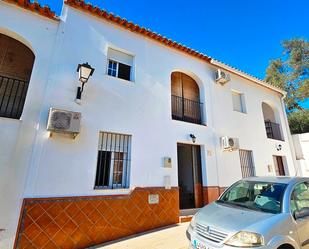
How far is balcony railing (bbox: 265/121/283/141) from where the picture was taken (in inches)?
459

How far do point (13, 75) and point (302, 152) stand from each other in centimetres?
1612

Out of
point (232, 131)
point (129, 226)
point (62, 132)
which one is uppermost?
point (232, 131)

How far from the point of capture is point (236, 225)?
2.90m

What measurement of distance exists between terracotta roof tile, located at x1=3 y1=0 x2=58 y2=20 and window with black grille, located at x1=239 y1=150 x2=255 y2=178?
32.5ft

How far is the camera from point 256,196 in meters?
3.76

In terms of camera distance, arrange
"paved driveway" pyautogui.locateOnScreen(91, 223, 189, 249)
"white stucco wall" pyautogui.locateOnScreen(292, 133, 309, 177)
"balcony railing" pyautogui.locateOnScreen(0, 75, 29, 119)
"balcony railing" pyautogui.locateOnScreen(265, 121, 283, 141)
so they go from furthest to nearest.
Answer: "balcony railing" pyautogui.locateOnScreen(265, 121, 283, 141), "white stucco wall" pyautogui.locateOnScreen(292, 133, 309, 177), "balcony railing" pyautogui.locateOnScreen(0, 75, 29, 119), "paved driveway" pyautogui.locateOnScreen(91, 223, 189, 249)

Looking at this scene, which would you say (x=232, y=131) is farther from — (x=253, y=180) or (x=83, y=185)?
(x=83, y=185)

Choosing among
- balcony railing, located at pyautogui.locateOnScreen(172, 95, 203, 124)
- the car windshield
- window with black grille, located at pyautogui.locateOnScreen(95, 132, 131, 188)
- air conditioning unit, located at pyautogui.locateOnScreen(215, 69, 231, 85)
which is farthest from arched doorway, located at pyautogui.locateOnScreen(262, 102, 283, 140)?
window with black grille, located at pyautogui.locateOnScreen(95, 132, 131, 188)

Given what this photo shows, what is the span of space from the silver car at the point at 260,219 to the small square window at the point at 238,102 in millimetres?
6885

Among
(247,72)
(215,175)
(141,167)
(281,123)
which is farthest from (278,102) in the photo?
(141,167)

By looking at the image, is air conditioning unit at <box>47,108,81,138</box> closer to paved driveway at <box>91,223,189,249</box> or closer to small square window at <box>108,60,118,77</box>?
small square window at <box>108,60,118,77</box>

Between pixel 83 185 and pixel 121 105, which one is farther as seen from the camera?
pixel 121 105

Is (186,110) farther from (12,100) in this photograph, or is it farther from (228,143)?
(12,100)

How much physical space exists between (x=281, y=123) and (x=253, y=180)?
10003 millimetres
